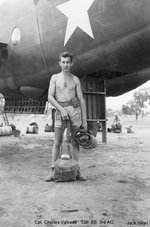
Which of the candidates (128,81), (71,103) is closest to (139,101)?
(128,81)

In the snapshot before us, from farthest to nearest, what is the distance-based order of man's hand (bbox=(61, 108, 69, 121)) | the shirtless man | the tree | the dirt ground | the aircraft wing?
the tree → the aircraft wing → the shirtless man → man's hand (bbox=(61, 108, 69, 121)) → the dirt ground

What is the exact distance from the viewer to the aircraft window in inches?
261

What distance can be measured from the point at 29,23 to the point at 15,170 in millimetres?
3186

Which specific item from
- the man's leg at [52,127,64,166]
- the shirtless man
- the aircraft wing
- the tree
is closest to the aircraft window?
the aircraft wing

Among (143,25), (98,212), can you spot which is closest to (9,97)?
(143,25)

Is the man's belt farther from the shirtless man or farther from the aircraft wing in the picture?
the aircraft wing

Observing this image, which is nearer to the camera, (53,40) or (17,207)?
(17,207)

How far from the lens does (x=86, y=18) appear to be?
5238mm

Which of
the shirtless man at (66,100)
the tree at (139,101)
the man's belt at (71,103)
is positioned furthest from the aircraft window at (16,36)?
the tree at (139,101)

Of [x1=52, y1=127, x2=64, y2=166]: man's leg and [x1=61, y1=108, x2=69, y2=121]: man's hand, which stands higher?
[x1=61, y1=108, x2=69, y2=121]: man's hand

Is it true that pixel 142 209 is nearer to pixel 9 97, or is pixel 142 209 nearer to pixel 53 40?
pixel 53 40

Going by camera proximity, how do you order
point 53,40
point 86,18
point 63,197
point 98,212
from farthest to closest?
point 53,40, point 86,18, point 63,197, point 98,212

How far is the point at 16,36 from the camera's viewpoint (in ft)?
22.0

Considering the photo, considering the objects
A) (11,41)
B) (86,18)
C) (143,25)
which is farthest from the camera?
(11,41)
